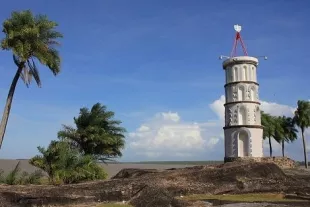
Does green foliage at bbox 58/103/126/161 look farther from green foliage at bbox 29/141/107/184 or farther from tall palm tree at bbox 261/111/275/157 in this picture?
tall palm tree at bbox 261/111/275/157

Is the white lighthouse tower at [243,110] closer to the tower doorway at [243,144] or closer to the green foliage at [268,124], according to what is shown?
the tower doorway at [243,144]

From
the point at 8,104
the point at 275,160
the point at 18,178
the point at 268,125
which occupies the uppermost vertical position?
the point at 268,125

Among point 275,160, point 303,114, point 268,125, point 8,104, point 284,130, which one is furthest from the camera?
point 284,130

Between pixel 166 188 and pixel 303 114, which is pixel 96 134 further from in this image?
pixel 303 114

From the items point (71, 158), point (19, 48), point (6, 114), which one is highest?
point (19, 48)

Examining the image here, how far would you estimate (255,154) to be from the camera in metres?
38.8

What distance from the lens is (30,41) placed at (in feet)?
84.6

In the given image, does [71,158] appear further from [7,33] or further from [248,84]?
[248,84]

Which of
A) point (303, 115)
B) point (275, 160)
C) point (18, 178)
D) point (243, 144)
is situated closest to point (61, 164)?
point (18, 178)

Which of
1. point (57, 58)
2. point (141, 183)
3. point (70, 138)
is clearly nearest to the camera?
point (141, 183)

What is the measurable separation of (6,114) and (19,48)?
4.10m

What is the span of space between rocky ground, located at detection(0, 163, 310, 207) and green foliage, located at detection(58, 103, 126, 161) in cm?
1465

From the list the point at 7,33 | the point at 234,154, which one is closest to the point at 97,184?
the point at 7,33

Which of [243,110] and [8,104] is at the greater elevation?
[243,110]
